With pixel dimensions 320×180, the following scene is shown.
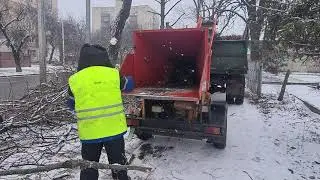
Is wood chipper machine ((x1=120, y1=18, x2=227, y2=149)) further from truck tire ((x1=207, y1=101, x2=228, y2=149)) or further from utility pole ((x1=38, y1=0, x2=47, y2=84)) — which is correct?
utility pole ((x1=38, y1=0, x2=47, y2=84))

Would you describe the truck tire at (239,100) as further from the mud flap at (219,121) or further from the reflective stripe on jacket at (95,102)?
the reflective stripe on jacket at (95,102)

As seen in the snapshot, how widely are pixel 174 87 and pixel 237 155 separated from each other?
7.39 ft

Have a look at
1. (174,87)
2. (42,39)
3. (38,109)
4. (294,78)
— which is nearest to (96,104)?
(38,109)

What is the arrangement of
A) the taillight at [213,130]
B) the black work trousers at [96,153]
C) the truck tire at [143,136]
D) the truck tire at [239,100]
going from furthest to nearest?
the truck tire at [239,100], the truck tire at [143,136], the taillight at [213,130], the black work trousers at [96,153]

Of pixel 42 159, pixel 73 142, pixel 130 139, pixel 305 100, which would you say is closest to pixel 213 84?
pixel 305 100

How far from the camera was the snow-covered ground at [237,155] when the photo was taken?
19.2 feet

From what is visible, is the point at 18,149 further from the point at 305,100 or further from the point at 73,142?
the point at 305,100

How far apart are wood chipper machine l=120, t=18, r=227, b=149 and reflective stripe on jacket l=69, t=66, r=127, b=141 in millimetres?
2027

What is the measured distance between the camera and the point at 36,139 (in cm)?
711

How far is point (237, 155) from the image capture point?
685 cm

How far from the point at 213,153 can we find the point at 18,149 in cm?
328

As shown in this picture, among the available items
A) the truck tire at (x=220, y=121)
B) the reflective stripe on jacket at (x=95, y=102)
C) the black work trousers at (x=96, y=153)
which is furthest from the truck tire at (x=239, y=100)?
the reflective stripe on jacket at (x=95, y=102)

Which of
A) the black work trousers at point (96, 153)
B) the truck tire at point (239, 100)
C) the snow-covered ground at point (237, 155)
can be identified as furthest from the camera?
the truck tire at point (239, 100)

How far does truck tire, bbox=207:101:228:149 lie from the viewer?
6.71m
